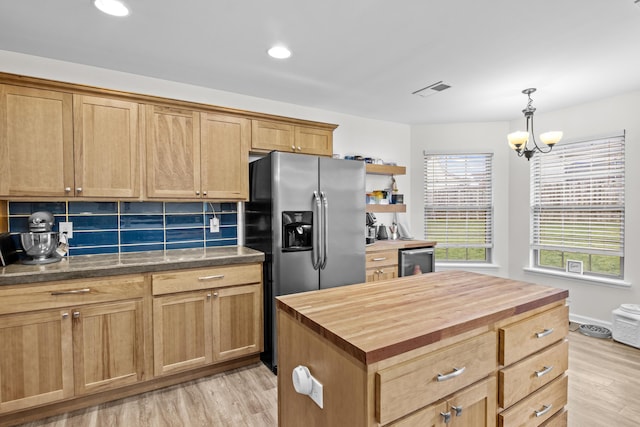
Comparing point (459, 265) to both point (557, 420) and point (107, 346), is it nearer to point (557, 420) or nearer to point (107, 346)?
point (557, 420)

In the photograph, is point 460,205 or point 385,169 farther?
point 460,205

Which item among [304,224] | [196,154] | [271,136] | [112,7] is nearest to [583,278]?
[304,224]

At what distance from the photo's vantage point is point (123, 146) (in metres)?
2.50

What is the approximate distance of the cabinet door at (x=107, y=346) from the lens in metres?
2.10

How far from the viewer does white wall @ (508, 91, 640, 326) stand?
3.33 meters

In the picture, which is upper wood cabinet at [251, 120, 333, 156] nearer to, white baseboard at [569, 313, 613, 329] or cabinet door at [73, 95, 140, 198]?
cabinet door at [73, 95, 140, 198]

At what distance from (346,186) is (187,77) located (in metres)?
1.75

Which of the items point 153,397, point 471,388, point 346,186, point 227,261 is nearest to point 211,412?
point 153,397

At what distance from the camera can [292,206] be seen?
8.86 feet

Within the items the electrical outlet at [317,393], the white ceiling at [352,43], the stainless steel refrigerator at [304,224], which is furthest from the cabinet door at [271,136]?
the electrical outlet at [317,393]

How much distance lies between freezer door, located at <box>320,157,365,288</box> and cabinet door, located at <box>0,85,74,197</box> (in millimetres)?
1959

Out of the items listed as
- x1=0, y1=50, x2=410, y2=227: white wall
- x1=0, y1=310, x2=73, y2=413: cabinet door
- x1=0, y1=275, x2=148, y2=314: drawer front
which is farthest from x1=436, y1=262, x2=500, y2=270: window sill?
x1=0, y1=310, x2=73, y2=413: cabinet door

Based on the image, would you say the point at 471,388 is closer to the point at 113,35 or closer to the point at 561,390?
the point at 561,390

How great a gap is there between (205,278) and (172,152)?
3.61 feet
